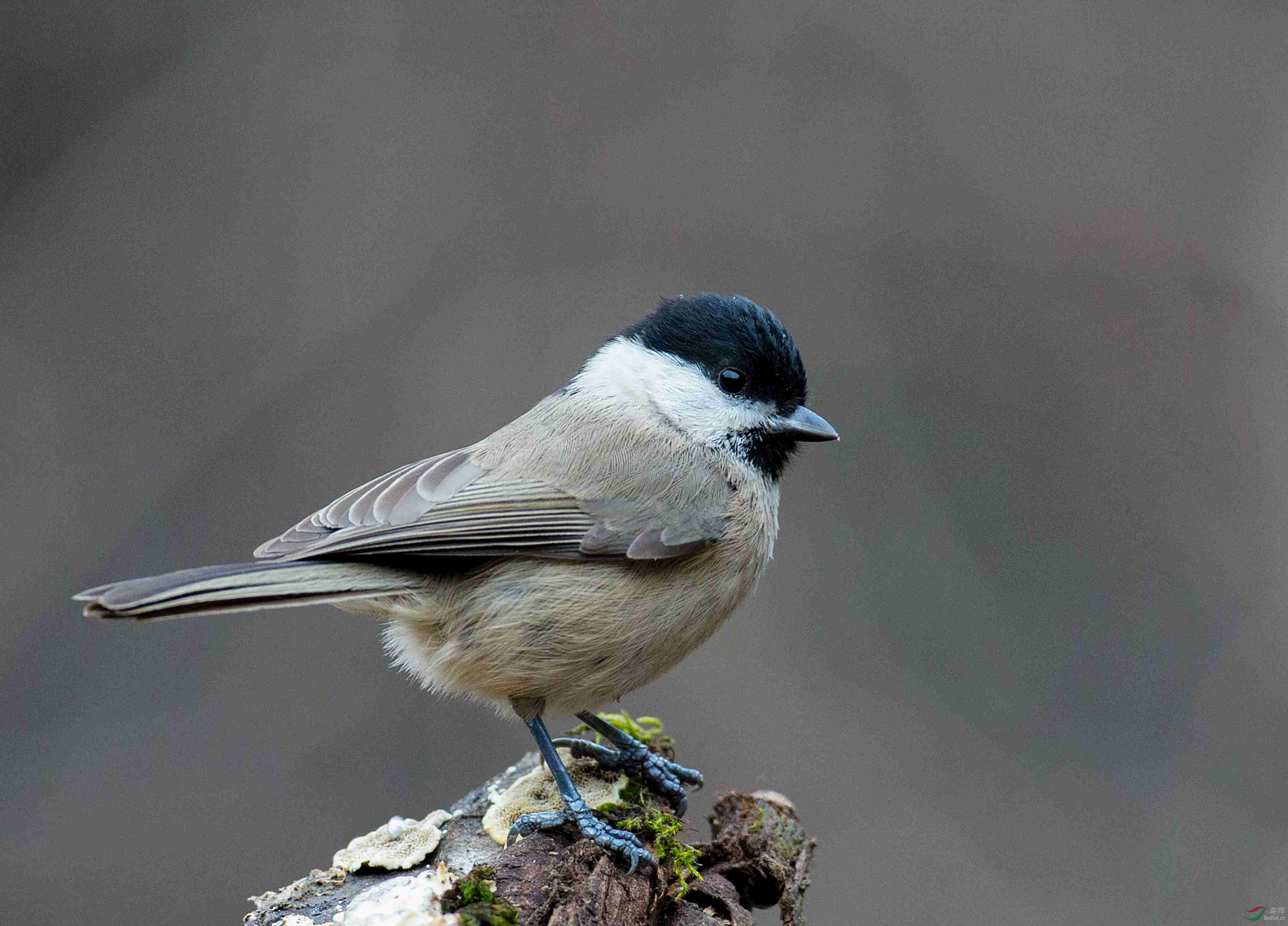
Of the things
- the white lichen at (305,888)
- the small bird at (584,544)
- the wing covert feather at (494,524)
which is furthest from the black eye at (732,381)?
the white lichen at (305,888)

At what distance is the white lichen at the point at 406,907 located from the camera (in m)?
1.83

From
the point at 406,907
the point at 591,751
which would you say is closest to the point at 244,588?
the point at 406,907

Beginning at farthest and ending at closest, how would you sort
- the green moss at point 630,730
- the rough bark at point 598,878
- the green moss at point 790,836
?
the green moss at point 630,730
the green moss at point 790,836
the rough bark at point 598,878

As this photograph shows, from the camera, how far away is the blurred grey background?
3916mm

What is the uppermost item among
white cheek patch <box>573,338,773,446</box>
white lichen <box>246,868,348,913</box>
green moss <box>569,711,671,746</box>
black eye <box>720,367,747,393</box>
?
black eye <box>720,367,747,393</box>

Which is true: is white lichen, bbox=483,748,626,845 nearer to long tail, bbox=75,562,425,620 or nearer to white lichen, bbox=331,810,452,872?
white lichen, bbox=331,810,452,872

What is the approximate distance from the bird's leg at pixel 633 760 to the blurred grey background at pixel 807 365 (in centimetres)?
126

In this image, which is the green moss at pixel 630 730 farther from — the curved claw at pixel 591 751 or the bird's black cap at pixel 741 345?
the bird's black cap at pixel 741 345

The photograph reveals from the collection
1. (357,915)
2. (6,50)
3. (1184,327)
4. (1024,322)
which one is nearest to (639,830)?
(357,915)

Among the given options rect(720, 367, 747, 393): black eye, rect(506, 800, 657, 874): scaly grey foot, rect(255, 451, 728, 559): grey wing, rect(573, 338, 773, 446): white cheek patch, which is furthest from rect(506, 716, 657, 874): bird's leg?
rect(720, 367, 747, 393): black eye

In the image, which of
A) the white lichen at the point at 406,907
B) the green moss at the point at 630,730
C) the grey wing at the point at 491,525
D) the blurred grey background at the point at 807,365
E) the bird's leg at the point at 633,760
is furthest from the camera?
the blurred grey background at the point at 807,365

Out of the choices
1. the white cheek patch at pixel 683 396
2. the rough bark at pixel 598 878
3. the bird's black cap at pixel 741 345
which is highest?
the bird's black cap at pixel 741 345

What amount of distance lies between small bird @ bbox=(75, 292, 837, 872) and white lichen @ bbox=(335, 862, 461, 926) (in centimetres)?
34

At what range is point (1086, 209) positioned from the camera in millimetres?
4531
